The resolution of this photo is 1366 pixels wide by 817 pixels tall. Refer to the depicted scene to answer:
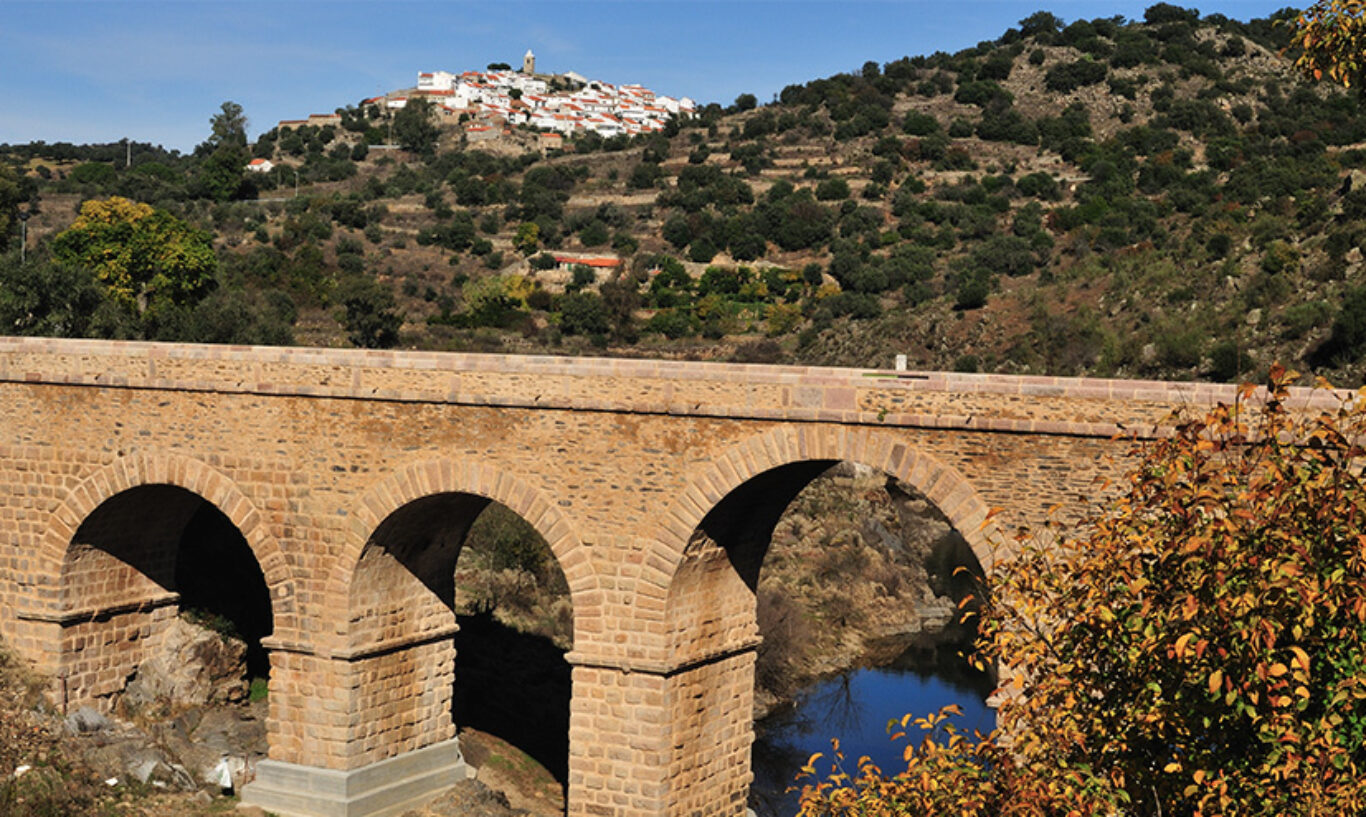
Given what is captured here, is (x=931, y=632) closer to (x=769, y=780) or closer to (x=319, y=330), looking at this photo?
(x=769, y=780)

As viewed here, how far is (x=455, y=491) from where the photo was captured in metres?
14.4

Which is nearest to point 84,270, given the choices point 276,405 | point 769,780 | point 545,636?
point 545,636

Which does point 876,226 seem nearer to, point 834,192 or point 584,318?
point 834,192

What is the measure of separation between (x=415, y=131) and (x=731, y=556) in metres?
65.5

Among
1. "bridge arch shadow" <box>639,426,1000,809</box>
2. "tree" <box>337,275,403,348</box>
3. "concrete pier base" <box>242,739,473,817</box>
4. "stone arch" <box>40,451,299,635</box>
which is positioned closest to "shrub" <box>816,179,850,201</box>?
"tree" <box>337,275,403,348</box>

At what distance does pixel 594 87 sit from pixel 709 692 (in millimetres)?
112524

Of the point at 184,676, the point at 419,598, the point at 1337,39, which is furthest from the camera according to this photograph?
the point at 184,676

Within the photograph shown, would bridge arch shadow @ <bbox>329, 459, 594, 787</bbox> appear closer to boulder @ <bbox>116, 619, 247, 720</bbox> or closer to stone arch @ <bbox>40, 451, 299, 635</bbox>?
stone arch @ <bbox>40, 451, 299, 635</bbox>

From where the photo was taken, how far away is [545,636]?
22.6 m

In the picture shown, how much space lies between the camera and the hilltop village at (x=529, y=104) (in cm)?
8375

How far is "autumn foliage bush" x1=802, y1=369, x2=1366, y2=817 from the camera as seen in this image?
222 inches

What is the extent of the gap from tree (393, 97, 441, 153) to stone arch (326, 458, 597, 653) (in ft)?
202

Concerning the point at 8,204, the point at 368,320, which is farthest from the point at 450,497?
the point at 8,204

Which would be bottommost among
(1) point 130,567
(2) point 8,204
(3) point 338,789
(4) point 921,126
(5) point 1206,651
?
(3) point 338,789
